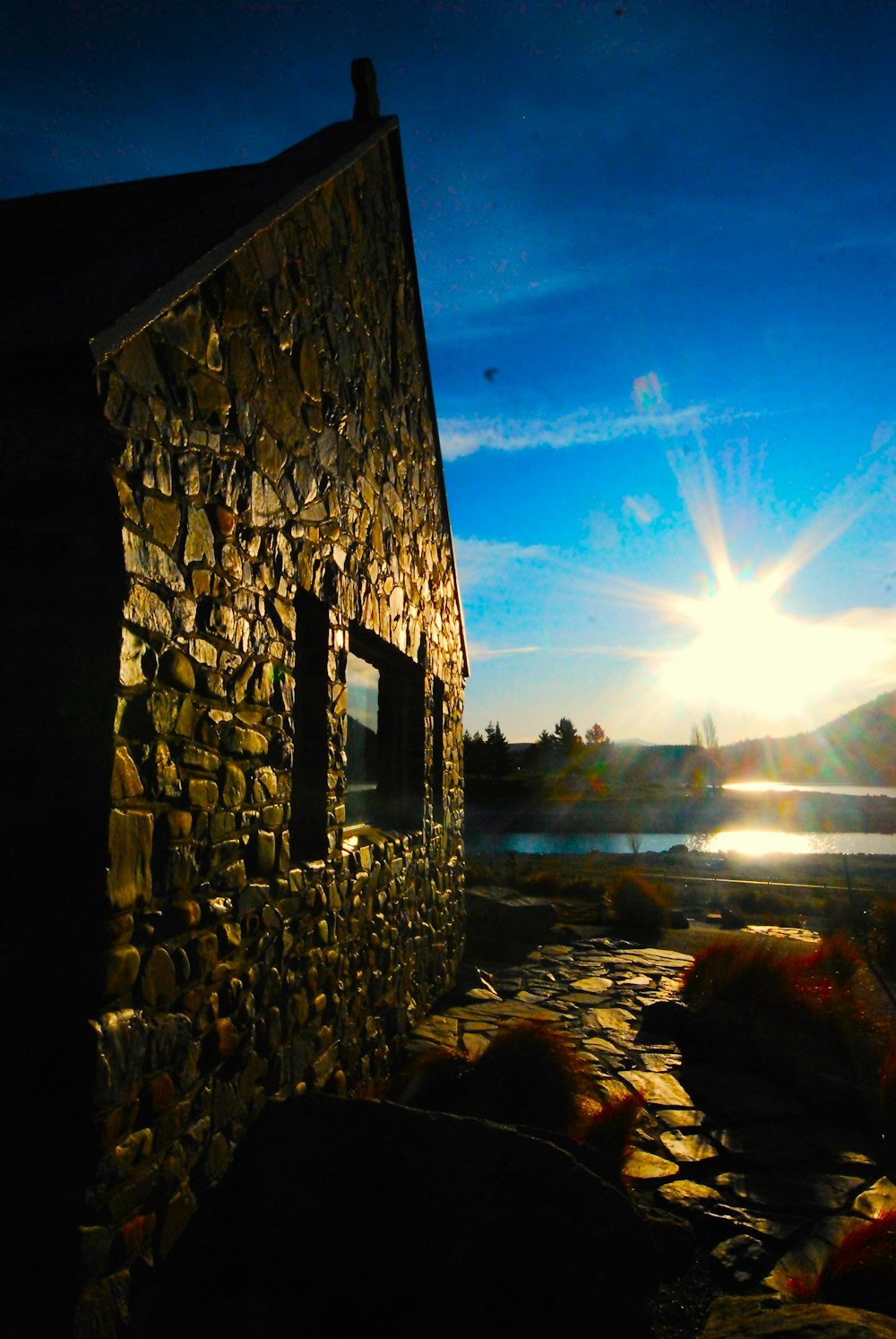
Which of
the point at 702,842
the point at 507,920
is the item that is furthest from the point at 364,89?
the point at 702,842

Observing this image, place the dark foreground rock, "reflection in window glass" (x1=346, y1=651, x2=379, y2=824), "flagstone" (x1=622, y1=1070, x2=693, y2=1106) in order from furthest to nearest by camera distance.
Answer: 1. "reflection in window glass" (x1=346, y1=651, x2=379, y2=824)
2. "flagstone" (x1=622, y1=1070, x2=693, y2=1106)
3. the dark foreground rock

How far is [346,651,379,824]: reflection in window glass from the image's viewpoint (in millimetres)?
5238

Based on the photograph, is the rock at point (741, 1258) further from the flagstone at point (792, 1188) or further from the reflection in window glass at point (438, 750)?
the reflection in window glass at point (438, 750)

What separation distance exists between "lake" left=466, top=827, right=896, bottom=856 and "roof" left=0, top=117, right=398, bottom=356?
94.5 ft

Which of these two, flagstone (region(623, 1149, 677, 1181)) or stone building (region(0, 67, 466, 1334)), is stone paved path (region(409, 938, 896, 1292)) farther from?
stone building (region(0, 67, 466, 1334))

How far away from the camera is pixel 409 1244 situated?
2.68m

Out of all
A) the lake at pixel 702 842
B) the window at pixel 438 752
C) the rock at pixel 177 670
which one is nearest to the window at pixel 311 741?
the rock at pixel 177 670

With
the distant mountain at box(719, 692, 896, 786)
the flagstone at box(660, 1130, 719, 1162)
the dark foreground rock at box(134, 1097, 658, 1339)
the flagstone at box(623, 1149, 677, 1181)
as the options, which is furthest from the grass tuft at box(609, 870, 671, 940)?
the distant mountain at box(719, 692, 896, 786)

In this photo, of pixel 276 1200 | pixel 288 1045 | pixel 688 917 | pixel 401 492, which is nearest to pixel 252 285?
pixel 401 492

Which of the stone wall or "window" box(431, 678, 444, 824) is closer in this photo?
the stone wall

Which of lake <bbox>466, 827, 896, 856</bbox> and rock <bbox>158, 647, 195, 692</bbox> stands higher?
rock <bbox>158, 647, 195, 692</bbox>

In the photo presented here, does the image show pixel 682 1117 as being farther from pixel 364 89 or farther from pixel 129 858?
pixel 364 89

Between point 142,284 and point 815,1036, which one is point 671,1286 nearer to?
point 815,1036

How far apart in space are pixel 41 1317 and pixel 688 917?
11089 millimetres
